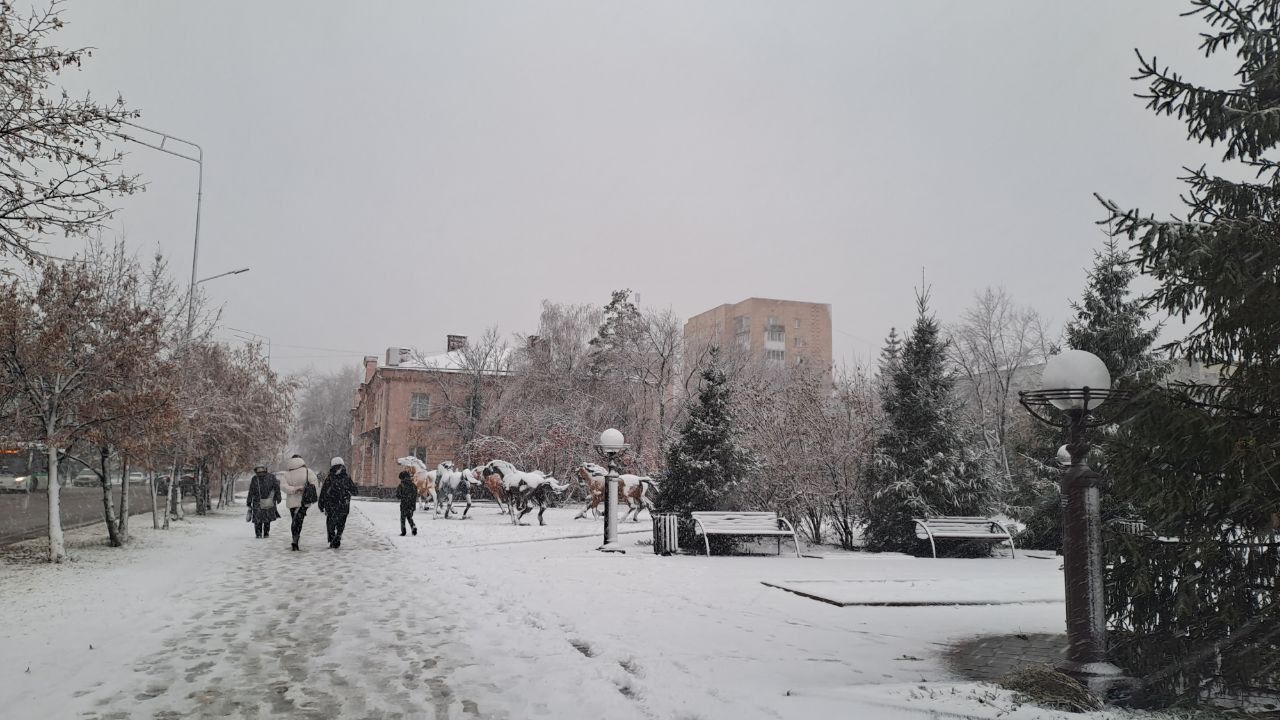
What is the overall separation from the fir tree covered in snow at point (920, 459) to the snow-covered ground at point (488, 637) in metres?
3.60

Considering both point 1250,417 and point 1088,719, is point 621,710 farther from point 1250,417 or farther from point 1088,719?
point 1250,417

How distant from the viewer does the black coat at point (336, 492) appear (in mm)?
16875

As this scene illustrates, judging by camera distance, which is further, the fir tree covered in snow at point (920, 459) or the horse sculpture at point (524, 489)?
the horse sculpture at point (524, 489)

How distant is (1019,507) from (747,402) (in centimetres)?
726

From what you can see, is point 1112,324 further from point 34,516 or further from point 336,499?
point 34,516

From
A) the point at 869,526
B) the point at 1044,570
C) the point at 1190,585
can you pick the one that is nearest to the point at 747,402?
the point at 869,526

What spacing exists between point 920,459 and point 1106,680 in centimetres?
1358

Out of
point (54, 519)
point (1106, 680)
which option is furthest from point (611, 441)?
point (1106, 680)

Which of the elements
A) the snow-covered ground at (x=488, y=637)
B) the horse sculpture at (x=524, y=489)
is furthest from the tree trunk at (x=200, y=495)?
the snow-covered ground at (x=488, y=637)

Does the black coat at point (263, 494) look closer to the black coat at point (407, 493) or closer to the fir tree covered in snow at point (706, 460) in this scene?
the black coat at point (407, 493)

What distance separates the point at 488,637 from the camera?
7.88 metres

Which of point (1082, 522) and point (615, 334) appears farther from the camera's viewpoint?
point (615, 334)

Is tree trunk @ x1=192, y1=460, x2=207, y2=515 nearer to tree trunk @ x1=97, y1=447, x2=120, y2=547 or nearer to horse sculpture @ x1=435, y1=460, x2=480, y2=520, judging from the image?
horse sculpture @ x1=435, y1=460, x2=480, y2=520

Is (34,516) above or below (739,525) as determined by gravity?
below
